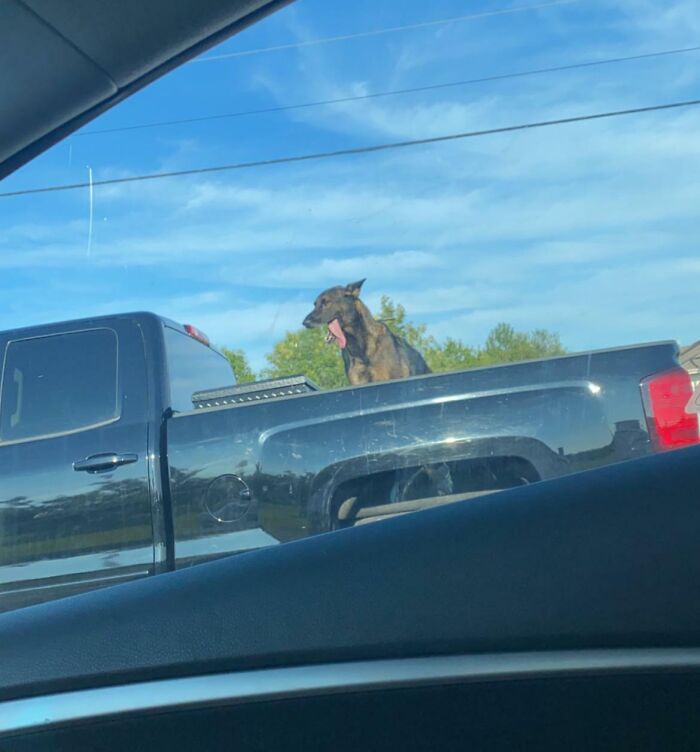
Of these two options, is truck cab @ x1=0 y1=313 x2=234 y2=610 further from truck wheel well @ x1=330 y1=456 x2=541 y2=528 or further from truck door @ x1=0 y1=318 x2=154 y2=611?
truck wheel well @ x1=330 y1=456 x2=541 y2=528

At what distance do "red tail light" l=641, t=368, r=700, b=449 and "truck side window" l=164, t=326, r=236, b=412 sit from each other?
1100 millimetres

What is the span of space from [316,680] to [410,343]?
873 mm

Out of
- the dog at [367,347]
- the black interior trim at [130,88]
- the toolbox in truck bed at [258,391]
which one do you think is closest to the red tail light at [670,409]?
the dog at [367,347]

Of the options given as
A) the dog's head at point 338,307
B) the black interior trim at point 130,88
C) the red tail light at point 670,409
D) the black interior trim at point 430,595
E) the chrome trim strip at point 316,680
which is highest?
the black interior trim at point 130,88

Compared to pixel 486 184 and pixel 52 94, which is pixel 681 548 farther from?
pixel 52 94

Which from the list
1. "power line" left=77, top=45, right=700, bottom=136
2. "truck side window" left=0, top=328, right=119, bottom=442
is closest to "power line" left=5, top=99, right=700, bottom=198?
"power line" left=77, top=45, right=700, bottom=136

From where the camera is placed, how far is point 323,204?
6.96 feet

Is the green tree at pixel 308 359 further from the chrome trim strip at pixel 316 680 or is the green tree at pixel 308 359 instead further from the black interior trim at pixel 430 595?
the chrome trim strip at pixel 316 680

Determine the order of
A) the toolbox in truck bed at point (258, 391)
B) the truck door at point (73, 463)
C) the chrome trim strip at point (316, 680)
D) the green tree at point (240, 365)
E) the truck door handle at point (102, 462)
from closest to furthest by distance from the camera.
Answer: the chrome trim strip at point (316, 680)
the green tree at point (240, 365)
the toolbox in truck bed at point (258, 391)
the truck door at point (73, 463)
the truck door handle at point (102, 462)

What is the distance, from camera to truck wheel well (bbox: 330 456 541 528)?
2.23 meters

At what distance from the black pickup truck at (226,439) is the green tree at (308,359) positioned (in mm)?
77

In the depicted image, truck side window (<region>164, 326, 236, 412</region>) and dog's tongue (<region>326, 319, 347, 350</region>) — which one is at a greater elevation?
truck side window (<region>164, 326, 236, 412</region>)

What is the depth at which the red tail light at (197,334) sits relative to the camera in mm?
2475

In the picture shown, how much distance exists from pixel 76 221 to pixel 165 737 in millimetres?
1159
